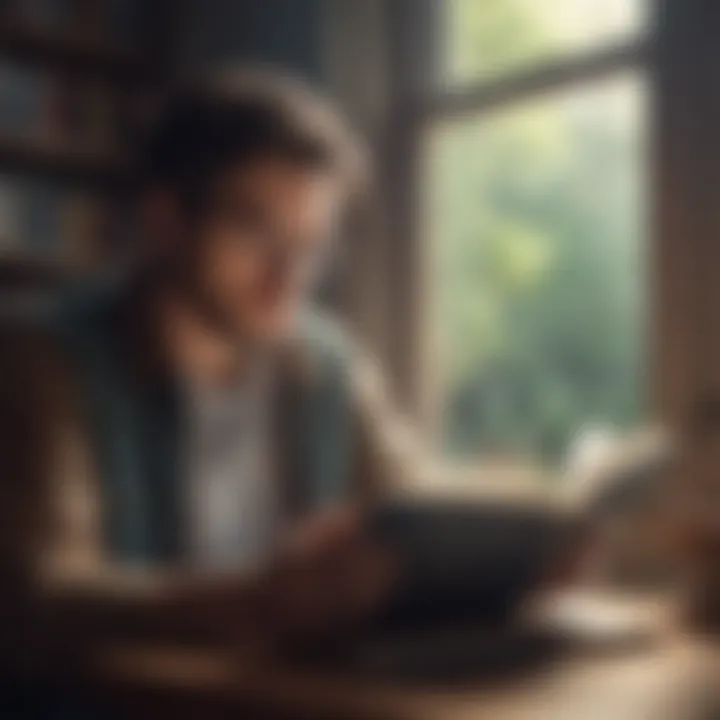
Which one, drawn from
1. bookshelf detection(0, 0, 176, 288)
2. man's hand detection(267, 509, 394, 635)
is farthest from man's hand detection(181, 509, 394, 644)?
bookshelf detection(0, 0, 176, 288)

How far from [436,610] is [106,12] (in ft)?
1.40

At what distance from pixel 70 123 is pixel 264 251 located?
0.15 m

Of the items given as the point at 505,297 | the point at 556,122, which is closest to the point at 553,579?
the point at 505,297

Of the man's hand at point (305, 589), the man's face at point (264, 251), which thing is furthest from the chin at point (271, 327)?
the man's hand at point (305, 589)

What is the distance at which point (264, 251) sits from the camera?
0.87m

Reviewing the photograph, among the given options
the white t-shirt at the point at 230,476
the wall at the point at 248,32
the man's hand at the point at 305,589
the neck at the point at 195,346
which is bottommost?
the man's hand at the point at 305,589

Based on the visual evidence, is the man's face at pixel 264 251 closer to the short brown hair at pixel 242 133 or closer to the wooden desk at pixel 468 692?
the short brown hair at pixel 242 133

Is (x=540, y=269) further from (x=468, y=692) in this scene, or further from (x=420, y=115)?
(x=468, y=692)

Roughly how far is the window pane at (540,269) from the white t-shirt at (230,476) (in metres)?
0.11

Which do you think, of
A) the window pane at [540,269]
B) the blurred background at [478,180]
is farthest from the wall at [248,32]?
the window pane at [540,269]

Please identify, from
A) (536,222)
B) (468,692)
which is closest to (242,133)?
(536,222)

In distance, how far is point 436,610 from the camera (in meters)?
0.83

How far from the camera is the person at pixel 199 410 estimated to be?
0.85 m

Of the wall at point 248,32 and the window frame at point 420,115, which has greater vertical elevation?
the wall at point 248,32
